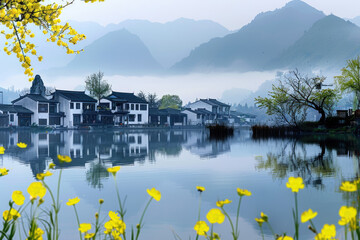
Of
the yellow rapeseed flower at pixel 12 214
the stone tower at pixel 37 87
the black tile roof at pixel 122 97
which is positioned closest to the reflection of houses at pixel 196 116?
the black tile roof at pixel 122 97

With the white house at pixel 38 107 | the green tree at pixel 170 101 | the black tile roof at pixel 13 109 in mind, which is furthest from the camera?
the green tree at pixel 170 101

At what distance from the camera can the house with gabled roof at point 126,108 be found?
202 feet

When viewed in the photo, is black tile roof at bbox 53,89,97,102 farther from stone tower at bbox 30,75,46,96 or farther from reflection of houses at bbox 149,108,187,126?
reflection of houses at bbox 149,108,187,126

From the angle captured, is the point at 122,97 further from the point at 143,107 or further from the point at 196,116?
the point at 196,116

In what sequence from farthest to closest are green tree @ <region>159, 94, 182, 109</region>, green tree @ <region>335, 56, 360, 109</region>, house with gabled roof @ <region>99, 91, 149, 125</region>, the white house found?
1. green tree @ <region>159, 94, 182, 109</region>
2. house with gabled roof @ <region>99, 91, 149, 125</region>
3. the white house
4. green tree @ <region>335, 56, 360, 109</region>

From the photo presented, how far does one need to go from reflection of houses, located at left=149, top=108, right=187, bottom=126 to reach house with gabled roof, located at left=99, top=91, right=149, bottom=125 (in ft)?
8.75

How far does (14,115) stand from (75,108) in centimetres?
890

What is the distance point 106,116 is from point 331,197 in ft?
182

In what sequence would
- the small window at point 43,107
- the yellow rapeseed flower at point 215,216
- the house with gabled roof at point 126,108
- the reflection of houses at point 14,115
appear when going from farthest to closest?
the house with gabled roof at point 126,108, the small window at point 43,107, the reflection of houses at point 14,115, the yellow rapeseed flower at point 215,216

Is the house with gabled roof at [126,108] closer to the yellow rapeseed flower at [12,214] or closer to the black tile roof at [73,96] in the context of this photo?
the black tile roof at [73,96]

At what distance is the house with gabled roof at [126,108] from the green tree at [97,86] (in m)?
4.90

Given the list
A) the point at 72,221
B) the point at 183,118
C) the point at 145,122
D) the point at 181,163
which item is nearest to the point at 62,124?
the point at 145,122

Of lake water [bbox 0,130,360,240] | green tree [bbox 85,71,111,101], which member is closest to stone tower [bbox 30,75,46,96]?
green tree [bbox 85,71,111,101]

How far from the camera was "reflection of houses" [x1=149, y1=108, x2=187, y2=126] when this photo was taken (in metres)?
69.3
